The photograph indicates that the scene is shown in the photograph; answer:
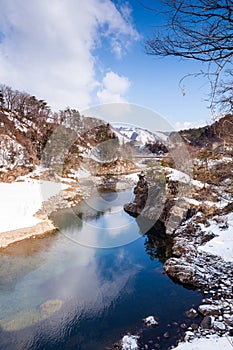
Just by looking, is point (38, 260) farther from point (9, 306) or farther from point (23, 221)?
point (23, 221)

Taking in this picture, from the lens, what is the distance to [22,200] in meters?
11.5

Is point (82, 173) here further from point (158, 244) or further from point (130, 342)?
point (130, 342)

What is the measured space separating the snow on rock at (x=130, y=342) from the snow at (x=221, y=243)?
366 cm

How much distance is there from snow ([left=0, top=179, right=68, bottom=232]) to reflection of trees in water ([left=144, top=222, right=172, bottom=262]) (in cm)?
466

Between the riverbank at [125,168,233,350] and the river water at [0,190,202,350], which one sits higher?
the riverbank at [125,168,233,350]

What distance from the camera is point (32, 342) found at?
388 centimetres

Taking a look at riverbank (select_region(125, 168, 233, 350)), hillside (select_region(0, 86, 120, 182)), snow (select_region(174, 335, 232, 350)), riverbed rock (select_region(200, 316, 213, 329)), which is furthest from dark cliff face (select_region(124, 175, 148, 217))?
hillside (select_region(0, 86, 120, 182))

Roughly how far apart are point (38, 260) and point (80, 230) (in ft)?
8.98

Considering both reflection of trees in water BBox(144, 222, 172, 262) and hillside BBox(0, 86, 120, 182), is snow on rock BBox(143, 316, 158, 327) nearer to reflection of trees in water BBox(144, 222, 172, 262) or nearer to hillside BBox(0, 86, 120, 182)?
reflection of trees in water BBox(144, 222, 172, 262)

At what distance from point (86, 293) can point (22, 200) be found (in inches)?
300

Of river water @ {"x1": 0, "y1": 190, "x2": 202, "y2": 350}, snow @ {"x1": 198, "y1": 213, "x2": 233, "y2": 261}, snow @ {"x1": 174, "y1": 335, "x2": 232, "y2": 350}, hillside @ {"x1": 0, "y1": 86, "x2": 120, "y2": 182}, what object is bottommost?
river water @ {"x1": 0, "y1": 190, "x2": 202, "y2": 350}

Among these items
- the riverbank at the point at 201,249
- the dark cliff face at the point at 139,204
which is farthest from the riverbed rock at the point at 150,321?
the dark cliff face at the point at 139,204

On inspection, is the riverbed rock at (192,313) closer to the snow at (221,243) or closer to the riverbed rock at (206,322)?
the riverbed rock at (206,322)

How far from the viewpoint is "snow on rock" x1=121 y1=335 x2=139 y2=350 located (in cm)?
363
